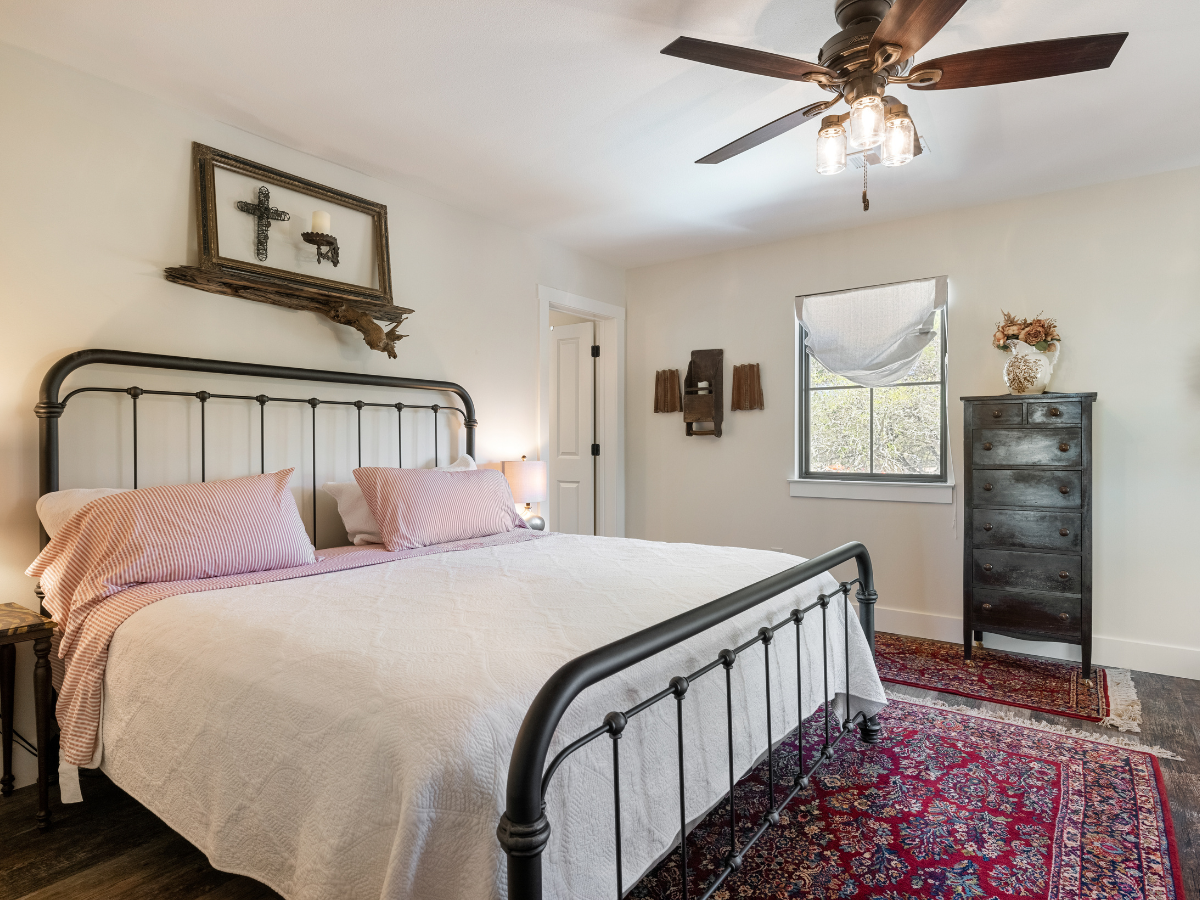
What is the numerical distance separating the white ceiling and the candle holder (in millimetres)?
401

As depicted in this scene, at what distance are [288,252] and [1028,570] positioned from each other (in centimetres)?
375

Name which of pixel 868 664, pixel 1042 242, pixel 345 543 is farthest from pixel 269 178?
pixel 1042 242

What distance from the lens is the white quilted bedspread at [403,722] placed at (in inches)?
43.6

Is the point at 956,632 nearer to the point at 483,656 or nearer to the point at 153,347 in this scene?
the point at 483,656

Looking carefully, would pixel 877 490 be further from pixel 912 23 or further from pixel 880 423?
pixel 912 23

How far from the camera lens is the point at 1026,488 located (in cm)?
336

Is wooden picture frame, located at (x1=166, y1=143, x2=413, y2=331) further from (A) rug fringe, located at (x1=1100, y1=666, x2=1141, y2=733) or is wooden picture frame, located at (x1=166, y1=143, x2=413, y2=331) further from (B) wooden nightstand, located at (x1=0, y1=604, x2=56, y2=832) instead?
(A) rug fringe, located at (x1=1100, y1=666, x2=1141, y2=733)

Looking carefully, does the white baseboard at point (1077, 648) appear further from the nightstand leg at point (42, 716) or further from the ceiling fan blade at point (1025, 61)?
the nightstand leg at point (42, 716)

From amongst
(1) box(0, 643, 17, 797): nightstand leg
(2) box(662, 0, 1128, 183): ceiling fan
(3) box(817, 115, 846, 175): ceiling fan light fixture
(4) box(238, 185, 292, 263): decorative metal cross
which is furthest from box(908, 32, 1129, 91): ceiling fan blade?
(1) box(0, 643, 17, 797): nightstand leg

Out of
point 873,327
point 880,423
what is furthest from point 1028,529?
point 873,327

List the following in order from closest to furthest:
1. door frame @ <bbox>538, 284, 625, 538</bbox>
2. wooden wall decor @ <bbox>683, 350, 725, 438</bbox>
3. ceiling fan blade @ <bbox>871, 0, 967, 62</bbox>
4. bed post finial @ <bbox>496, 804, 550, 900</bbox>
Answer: bed post finial @ <bbox>496, 804, 550, 900</bbox> → ceiling fan blade @ <bbox>871, 0, 967, 62</bbox> → wooden wall decor @ <bbox>683, 350, 725, 438</bbox> → door frame @ <bbox>538, 284, 625, 538</bbox>

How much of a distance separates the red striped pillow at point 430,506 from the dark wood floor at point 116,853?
44.8 inches

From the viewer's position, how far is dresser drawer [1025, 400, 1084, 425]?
326 centimetres

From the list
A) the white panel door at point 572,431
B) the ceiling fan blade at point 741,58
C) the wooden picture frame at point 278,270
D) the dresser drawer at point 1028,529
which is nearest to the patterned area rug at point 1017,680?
the dresser drawer at point 1028,529
